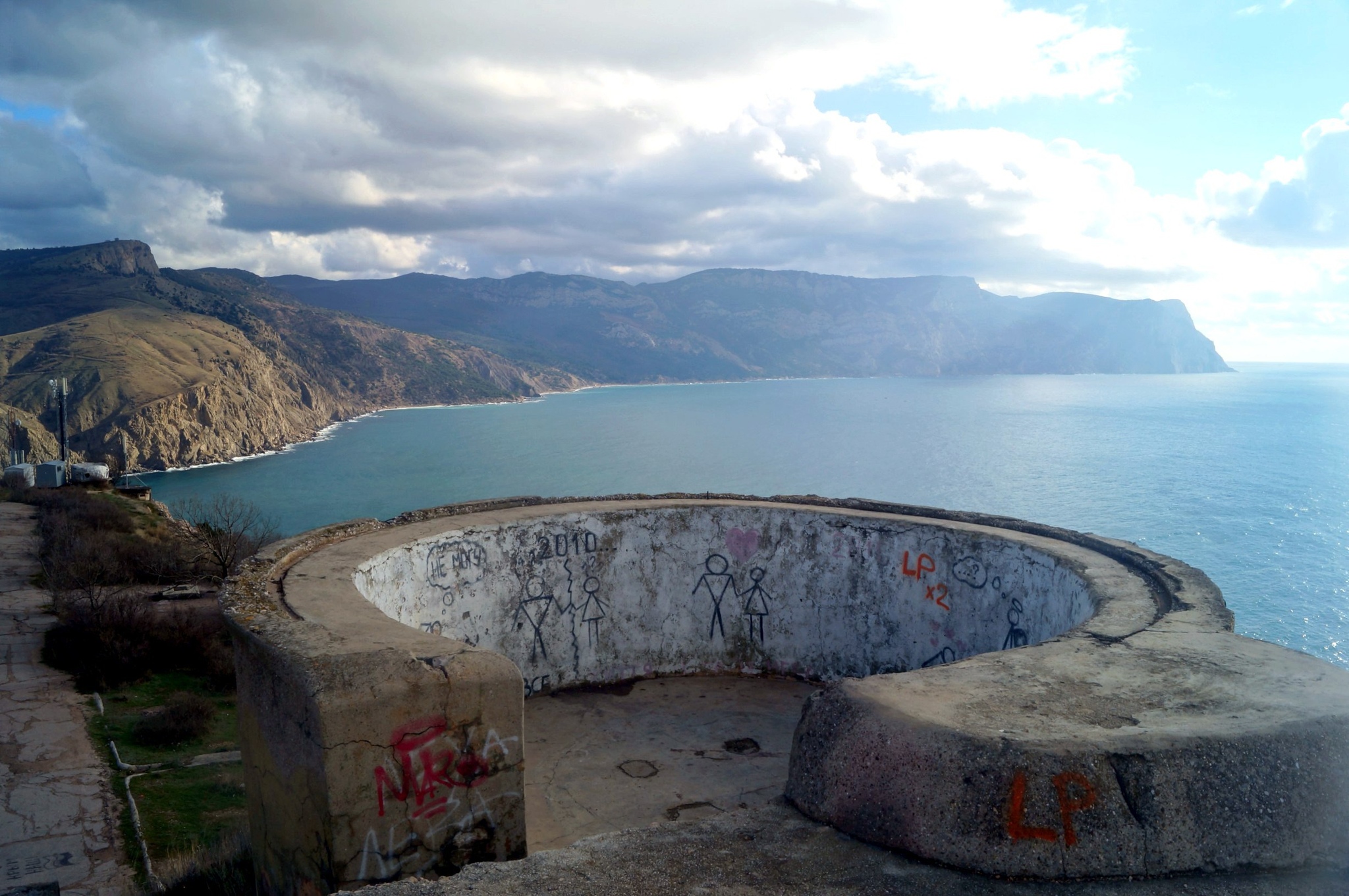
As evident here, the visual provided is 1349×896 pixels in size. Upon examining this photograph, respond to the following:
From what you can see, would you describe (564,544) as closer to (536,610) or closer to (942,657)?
(536,610)

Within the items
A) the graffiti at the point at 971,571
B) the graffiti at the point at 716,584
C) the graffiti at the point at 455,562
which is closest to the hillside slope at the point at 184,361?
the graffiti at the point at 455,562

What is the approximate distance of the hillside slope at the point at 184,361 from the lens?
6375 cm

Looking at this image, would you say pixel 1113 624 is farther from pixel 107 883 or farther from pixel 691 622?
pixel 107 883

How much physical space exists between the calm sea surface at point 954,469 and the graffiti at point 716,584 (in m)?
25.2

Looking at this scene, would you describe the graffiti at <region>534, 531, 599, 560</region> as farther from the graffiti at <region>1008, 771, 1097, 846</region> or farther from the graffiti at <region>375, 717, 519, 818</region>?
the graffiti at <region>1008, 771, 1097, 846</region>

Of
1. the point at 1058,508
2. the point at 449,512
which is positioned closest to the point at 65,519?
the point at 449,512

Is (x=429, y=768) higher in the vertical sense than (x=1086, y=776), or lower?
lower

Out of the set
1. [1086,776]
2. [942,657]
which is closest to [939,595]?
[942,657]

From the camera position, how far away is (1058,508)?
51062 millimetres

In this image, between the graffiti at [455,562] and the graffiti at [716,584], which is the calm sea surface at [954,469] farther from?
the graffiti at [455,562]

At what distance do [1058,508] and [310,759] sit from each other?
52598 mm

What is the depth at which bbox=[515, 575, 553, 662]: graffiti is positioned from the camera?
1154 cm

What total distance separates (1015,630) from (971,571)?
3.26 feet

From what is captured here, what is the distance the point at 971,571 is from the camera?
11.1m
